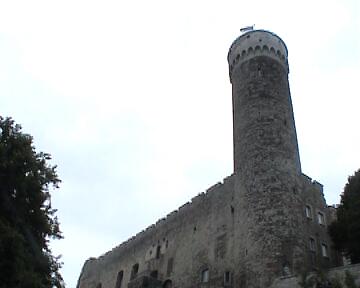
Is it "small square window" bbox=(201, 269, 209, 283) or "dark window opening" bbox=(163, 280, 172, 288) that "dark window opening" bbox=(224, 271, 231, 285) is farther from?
"dark window opening" bbox=(163, 280, 172, 288)

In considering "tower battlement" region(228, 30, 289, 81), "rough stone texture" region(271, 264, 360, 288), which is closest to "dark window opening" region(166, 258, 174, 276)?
"rough stone texture" region(271, 264, 360, 288)

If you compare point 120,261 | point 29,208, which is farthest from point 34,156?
point 120,261

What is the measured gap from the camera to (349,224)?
21.0 metres

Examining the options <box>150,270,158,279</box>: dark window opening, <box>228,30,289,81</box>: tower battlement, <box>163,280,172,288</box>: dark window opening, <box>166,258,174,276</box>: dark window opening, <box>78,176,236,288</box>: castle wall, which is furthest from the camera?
<box>150,270,158,279</box>: dark window opening

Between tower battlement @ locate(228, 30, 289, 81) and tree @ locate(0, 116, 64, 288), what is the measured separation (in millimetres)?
14860

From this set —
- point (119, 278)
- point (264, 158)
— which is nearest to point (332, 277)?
point (264, 158)

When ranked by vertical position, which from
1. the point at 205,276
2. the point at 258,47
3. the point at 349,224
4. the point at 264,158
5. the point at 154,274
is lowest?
the point at 205,276

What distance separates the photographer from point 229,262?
23.2 m

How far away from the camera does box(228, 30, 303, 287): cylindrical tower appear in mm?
20531

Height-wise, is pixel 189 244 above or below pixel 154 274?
above

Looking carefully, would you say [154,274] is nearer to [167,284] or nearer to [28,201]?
[167,284]

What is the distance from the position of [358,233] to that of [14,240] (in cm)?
1415

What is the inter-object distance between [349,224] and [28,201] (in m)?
13.7

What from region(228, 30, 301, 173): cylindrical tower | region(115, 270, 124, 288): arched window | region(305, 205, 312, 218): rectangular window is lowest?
region(115, 270, 124, 288): arched window
